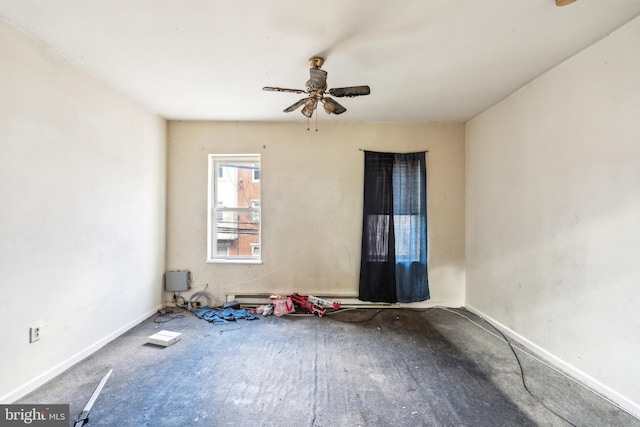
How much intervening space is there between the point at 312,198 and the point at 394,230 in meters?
1.21

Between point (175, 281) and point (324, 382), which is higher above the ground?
point (175, 281)

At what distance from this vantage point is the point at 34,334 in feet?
6.52

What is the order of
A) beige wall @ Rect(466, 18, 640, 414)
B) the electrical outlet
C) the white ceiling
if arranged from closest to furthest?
the white ceiling → beige wall @ Rect(466, 18, 640, 414) → the electrical outlet

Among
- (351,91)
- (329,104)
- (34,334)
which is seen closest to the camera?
(34,334)

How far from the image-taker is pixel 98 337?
8.49 feet

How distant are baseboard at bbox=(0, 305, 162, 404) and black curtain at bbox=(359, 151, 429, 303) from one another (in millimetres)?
2792

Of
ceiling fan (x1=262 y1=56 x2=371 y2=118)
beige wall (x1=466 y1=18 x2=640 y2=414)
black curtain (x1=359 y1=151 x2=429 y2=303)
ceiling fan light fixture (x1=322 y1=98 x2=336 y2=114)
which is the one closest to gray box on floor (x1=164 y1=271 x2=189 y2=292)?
black curtain (x1=359 y1=151 x2=429 y2=303)

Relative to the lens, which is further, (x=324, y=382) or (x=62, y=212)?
(x=62, y=212)

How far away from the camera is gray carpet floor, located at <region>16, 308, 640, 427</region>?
1.73 meters

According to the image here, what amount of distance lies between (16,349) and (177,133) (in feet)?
9.22

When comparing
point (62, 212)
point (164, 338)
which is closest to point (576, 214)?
point (164, 338)

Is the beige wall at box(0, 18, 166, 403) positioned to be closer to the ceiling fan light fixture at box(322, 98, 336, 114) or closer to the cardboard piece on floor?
the cardboard piece on floor

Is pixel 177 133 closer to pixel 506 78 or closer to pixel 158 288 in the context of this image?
pixel 158 288

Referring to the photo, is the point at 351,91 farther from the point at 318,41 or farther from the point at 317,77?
the point at 318,41
